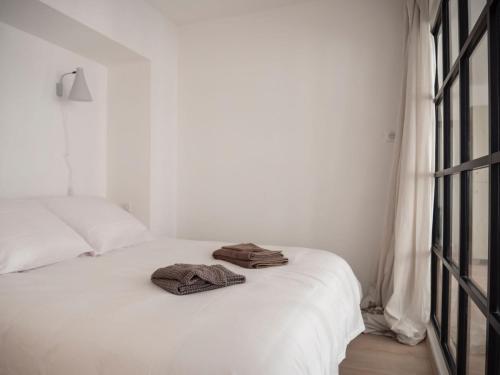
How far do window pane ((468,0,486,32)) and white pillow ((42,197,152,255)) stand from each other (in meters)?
2.18

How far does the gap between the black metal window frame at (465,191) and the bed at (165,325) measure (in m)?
0.52

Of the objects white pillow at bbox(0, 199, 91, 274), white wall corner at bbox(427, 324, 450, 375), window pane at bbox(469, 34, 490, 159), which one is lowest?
white wall corner at bbox(427, 324, 450, 375)

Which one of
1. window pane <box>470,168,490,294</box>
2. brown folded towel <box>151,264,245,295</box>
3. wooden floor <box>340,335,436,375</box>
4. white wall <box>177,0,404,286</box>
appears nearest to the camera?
window pane <box>470,168,490,294</box>

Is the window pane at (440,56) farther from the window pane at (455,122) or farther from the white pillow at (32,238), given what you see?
the white pillow at (32,238)

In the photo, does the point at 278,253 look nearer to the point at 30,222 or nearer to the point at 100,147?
the point at 30,222

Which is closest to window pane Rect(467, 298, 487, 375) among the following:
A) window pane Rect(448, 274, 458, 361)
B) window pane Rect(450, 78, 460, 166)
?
window pane Rect(448, 274, 458, 361)

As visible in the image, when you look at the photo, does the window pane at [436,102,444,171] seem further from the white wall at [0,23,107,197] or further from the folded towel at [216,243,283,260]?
the white wall at [0,23,107,197]

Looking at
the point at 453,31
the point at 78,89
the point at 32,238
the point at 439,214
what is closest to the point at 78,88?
the point at 78,89

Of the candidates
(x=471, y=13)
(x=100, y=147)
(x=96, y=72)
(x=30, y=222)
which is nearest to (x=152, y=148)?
(x=100, y=147)

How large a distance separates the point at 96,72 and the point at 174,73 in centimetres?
71

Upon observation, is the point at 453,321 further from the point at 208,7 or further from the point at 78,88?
the point at 208,7

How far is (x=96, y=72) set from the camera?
3.20 m

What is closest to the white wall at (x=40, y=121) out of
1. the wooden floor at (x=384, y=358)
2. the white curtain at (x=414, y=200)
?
the wooden floor at (x=384, y=358)

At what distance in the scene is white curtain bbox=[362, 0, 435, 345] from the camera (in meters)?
2.47
